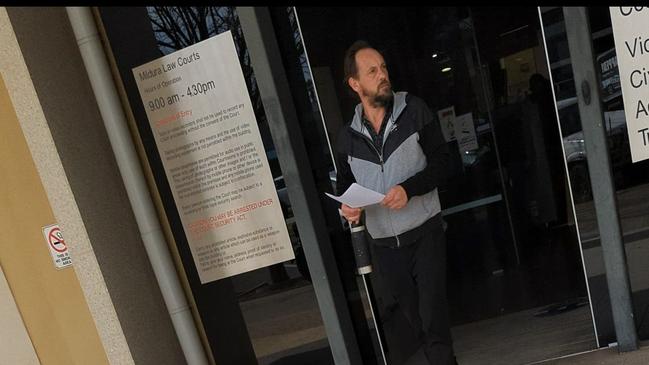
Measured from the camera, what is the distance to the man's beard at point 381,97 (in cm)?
359

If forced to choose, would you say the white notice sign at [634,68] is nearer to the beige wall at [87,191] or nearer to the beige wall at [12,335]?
the beige wall at [87,191]

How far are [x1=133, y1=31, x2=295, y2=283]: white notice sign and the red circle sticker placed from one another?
0.95 metres

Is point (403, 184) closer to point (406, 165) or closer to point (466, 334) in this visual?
point (406, 165)

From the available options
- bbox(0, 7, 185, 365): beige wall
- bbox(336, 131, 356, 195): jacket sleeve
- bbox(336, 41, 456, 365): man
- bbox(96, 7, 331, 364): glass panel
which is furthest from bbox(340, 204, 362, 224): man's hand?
bbox(0, 7, 185, 365): beige wall

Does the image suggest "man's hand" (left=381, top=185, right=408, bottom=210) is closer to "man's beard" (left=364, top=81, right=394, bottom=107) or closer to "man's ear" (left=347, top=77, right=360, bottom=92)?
"man's beard" (left=364, top=81, right=394, bottom=107)

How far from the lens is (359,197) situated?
3.29 meters

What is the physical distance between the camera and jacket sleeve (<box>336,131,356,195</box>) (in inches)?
146

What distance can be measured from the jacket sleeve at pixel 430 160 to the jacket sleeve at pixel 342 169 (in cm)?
44

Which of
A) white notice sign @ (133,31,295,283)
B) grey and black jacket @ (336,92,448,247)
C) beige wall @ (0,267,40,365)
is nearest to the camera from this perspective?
grey and black jacket @ (336,92,448,247)

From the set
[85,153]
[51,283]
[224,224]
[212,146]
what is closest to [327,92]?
[212,146]

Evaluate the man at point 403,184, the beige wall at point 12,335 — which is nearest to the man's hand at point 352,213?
the man at point 403,184

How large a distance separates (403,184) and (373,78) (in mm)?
693

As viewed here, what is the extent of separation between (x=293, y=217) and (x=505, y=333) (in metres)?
1.66

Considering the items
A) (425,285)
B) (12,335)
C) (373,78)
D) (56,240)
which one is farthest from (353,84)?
(12,335)
